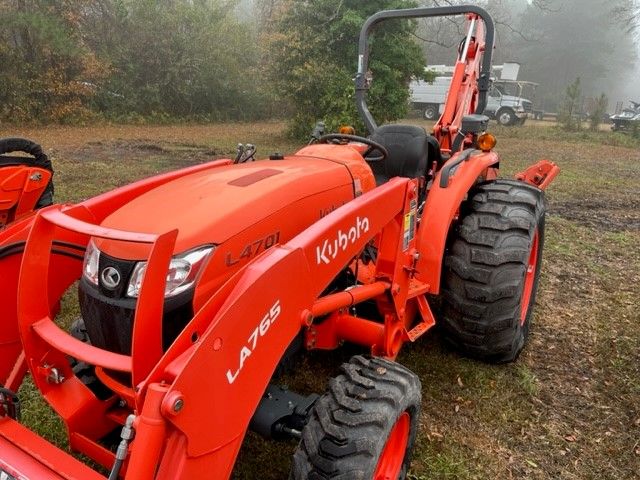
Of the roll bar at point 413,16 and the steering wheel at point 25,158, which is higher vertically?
the roll bar at point 413,16

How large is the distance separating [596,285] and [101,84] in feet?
55.2

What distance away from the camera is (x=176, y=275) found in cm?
188

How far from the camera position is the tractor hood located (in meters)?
1.96

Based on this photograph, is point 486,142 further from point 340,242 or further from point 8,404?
point 8,404

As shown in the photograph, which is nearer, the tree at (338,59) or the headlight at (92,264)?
the headlight at (92,264)

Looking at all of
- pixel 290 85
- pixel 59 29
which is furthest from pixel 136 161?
pixel 59 29

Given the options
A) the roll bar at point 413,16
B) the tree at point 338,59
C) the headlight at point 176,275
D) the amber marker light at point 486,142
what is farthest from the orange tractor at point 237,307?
the tree at point 338,59

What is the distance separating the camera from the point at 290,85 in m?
15.0

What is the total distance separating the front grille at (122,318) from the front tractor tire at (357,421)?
58 cm

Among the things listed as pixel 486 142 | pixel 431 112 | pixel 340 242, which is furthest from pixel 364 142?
pixel 431 112

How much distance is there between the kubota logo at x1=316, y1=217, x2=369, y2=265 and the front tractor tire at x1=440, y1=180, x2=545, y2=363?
111 centimetres

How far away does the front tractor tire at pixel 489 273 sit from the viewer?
315 centimetres

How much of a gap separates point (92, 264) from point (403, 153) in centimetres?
217

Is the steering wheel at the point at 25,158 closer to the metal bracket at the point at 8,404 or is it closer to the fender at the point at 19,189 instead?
the fender at the point at 19,189
